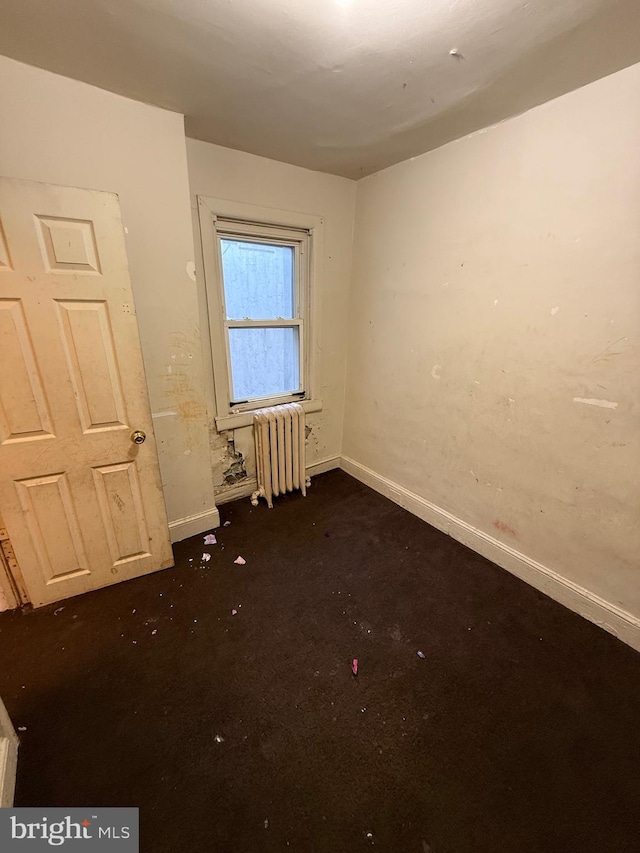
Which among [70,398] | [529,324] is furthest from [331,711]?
[529,324]

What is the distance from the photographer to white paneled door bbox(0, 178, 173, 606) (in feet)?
4.85

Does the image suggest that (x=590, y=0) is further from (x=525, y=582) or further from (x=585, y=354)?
(x=525, y=582)

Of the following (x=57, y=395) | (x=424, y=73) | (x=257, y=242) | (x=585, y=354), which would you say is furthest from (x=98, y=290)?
(x=585, y=354)

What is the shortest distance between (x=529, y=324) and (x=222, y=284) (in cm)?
195

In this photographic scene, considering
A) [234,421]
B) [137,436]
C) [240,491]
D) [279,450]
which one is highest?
[137,436]

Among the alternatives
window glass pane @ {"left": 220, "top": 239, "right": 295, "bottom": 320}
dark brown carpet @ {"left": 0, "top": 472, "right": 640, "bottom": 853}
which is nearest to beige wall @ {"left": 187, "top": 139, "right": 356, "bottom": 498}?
window glass pane @ {"left": 220, "top": 239, "right": 295, "bottom": 320}

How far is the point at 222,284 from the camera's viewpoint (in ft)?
7.75

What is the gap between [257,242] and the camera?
98.8 inches

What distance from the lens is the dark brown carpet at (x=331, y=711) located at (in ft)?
3.63

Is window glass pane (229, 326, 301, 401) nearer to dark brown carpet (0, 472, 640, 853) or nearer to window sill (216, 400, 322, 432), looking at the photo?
→ window sill (216, 400, 322, 432)

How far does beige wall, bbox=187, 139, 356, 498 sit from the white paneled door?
2.37 ft

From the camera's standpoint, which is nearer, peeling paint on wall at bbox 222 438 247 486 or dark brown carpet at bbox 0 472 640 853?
dark brown carpet at bbox 0 472 640 853

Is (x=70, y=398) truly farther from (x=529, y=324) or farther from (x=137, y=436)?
(x=529, y=324)

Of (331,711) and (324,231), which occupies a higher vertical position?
(324,231)
